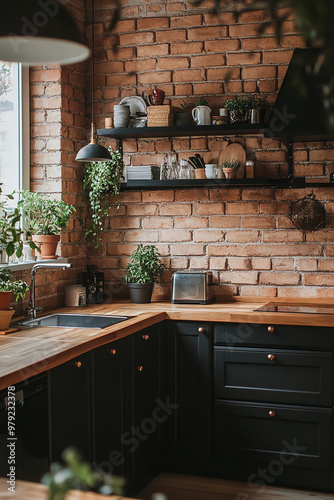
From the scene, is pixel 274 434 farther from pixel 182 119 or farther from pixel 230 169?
pixel 182 119

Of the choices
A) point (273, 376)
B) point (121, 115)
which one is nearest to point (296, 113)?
point (121, 115)

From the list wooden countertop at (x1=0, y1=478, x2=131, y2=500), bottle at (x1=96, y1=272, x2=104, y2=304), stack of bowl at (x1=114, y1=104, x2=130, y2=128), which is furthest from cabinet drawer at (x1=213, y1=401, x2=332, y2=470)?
wooden countertop at (x1=0, y1=478, x2=131, y2=500)

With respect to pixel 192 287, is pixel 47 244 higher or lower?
higher

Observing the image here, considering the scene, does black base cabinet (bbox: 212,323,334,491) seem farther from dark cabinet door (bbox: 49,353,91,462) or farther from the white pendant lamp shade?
the white pendant lamp shade

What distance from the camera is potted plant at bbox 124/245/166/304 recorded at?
3965mm

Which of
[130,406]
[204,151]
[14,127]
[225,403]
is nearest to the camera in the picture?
[130,406]

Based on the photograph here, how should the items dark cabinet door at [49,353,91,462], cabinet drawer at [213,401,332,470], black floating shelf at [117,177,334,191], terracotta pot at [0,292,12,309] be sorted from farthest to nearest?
black floating shelf at [117,177,334,191] < cabinet drawer at [213,401,332,470] < terracotta pot at [0,292,12,309] < dark cabinet door at [49,353,91,462]

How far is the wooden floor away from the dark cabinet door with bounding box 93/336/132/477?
13.5 inches

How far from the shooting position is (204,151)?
4094 mm

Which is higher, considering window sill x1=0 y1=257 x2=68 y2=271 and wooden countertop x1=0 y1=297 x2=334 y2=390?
window sill x1=0 y1=257 x2=68 y2=271

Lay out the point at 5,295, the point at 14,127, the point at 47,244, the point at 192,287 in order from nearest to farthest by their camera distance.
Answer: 1. the point at 5,295
2. the point at 47,244
3. the point at 14,127
4. the point at 192,287

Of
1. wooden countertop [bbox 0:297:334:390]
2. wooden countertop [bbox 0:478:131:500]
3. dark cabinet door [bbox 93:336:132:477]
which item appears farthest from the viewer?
dark cabinet door [bbox 93:336:132:477]

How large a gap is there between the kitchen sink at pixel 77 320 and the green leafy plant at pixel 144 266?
0.56 m

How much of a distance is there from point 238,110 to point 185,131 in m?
0.35
